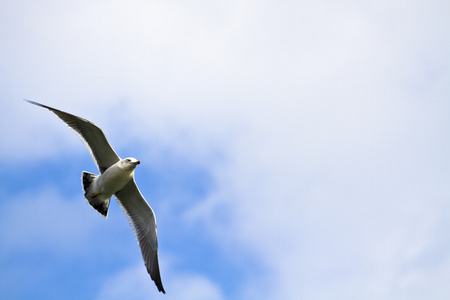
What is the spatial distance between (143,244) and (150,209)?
0.89 m

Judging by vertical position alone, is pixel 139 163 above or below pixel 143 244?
above

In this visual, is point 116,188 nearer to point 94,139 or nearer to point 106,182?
point 106,182

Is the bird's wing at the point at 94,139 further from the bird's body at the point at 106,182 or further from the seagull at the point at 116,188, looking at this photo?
the bird's body at the point at 106,182

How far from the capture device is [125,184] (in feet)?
39.5

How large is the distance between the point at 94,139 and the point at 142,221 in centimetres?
252

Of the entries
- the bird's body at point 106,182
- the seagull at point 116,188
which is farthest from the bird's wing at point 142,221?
the bird's body at point 106,182

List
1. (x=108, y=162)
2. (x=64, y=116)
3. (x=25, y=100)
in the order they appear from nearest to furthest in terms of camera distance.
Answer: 1. (x=25, y=100)
2. (x=64, y=116)
3. (x=108, y=162)

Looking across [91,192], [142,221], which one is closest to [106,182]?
[91,192]

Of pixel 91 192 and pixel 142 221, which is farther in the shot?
pixel 142 221

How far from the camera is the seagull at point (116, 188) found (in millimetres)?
11578

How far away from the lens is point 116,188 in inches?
472

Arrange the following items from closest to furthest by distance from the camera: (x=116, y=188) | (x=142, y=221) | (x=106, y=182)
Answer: (x=106, y=182) < (x=116, y=188) < (x=142, y=221)

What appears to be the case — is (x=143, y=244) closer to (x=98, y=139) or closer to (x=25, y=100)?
(x=98, y=139)

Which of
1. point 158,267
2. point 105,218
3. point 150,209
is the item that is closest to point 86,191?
point 105,218
